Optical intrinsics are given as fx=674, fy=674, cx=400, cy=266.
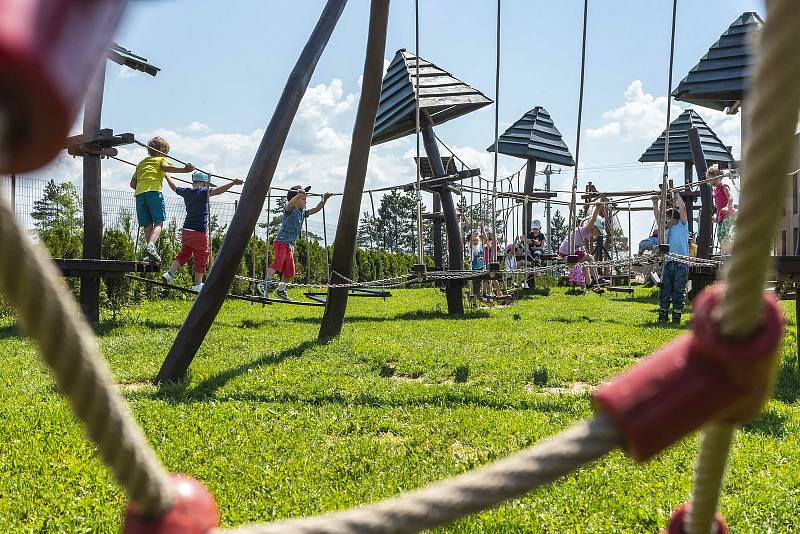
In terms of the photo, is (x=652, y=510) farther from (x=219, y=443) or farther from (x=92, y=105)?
(x=92, y=105)

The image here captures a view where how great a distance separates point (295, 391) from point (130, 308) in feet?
24.3

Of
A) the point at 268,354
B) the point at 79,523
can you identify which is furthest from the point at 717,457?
the point at 268,354

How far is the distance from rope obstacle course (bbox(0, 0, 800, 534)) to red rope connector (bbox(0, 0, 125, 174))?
0.43ft

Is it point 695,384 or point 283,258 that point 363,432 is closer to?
point 695,384

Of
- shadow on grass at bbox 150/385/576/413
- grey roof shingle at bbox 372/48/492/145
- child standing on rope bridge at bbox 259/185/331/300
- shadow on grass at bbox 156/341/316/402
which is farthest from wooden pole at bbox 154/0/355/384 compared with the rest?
grey roof shingle at bbox 372/48/492/145

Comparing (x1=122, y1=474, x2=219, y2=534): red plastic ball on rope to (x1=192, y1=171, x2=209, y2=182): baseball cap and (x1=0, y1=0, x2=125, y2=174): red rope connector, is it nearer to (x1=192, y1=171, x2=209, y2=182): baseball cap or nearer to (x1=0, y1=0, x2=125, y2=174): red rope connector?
(x1=0, y1=0, x2=125, y2=174): red rope connector

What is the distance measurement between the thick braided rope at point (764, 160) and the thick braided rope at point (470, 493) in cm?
18

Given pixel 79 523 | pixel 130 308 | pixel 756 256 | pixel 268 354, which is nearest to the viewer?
pixel 756 256

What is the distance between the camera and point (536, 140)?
16422 mm

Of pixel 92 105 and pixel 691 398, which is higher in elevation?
pixel 92 105

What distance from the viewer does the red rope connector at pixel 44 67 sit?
0.43 meters

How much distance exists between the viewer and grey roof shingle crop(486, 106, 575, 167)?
1620cm

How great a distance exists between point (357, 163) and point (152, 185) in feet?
9.55

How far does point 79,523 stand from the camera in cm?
265
